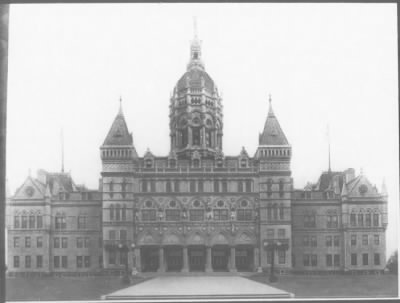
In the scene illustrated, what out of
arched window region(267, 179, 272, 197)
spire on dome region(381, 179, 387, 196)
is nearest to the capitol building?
arched window region(267, 179, 272, 197)

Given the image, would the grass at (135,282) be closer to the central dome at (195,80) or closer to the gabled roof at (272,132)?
the gabled roof at (272,132)

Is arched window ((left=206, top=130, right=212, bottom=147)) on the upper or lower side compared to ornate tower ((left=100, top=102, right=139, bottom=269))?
upper

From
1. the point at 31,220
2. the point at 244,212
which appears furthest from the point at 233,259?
the point at 31,220

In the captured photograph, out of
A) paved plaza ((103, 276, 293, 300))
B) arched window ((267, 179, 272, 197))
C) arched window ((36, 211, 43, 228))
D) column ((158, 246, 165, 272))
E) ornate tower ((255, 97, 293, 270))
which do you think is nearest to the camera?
paved plaza ((103, 276, 293, 300))

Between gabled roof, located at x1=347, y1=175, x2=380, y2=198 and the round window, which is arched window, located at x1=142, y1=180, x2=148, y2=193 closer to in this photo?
gabled roof, located at x1=347, y1=175, x2=380, y2=198

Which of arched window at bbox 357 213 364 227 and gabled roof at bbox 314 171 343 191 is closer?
gabled roof at bbox 314 171 343 191

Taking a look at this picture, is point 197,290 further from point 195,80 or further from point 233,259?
point 195,80

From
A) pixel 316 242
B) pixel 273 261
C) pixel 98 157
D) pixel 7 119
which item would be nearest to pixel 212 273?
pixel 273 261

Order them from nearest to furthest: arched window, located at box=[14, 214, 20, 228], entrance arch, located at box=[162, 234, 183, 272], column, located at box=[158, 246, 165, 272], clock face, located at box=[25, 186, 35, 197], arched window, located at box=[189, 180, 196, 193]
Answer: clock face, located at box=[25, 186, 35, 197] → arched window, located at box=[14, 214, 20, 228] → column, located at box=[158, 246, 165, 272] → arched window, located at box=[189, 180, 196, 193] → entrance arch, located at box=[162, 234, 183, 272]

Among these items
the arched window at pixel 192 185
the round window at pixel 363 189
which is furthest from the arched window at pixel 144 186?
the round window at pixel 363 189
